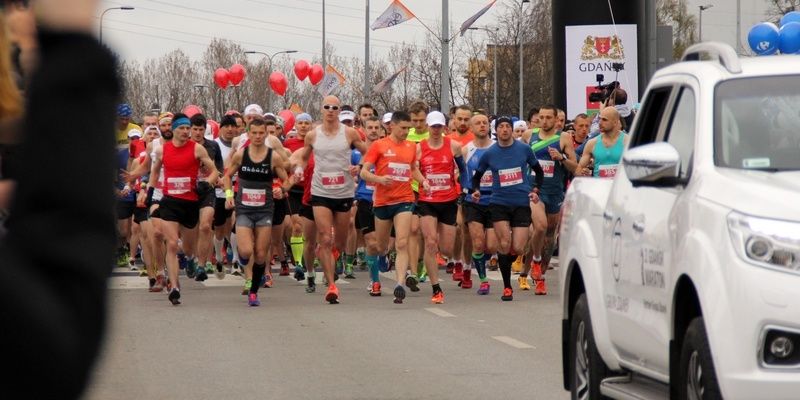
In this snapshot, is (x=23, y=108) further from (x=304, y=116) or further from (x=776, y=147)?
(x=304, y=116)

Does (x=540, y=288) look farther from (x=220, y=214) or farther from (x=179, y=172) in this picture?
(x=220, y=214)

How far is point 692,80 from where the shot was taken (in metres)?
7.02

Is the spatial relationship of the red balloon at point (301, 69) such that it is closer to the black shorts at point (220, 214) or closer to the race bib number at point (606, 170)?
the black shorts at point (220, 214)

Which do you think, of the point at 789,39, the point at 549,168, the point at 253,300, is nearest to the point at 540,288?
the point at 549,168

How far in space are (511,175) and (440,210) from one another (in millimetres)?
1037

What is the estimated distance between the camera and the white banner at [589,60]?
29.7m

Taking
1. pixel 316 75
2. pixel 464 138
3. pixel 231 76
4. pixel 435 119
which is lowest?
pixel 464 138

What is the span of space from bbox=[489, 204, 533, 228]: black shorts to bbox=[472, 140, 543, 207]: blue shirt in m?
0.06

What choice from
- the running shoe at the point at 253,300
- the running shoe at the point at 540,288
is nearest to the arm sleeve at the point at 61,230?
the running shoe at the point at 253,300

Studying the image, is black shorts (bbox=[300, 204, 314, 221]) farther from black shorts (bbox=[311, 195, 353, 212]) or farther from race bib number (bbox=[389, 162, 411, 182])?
race bib number (bbox=[389, 162, 411, 182])

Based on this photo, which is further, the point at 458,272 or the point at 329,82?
the point at 329,82

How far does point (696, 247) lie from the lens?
5965 millimetres

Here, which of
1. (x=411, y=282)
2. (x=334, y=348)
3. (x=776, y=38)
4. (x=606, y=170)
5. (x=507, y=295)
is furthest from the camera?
(x=411, y=282)

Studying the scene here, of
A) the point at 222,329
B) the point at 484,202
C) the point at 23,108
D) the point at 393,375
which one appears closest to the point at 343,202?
the point at 484,202
